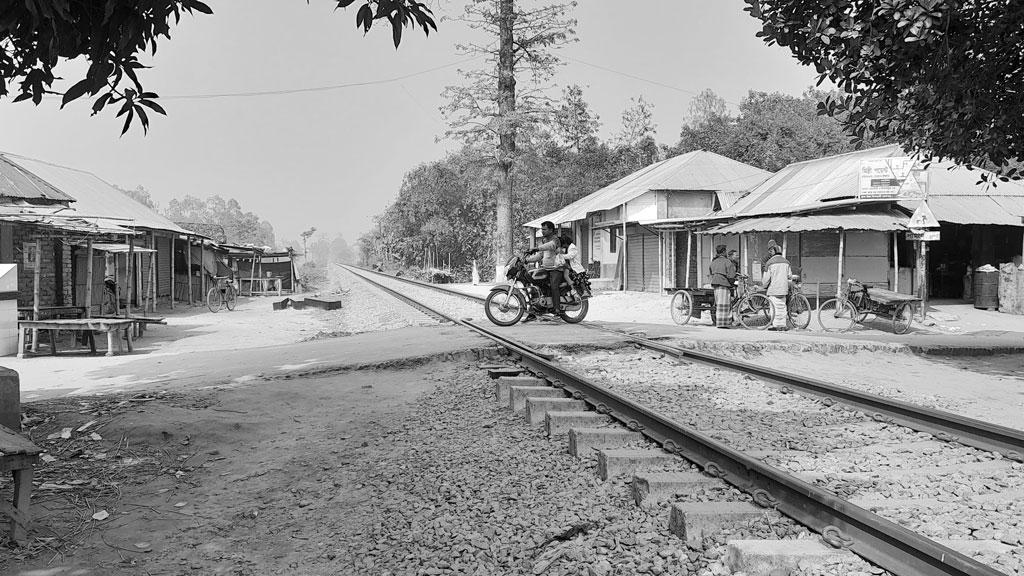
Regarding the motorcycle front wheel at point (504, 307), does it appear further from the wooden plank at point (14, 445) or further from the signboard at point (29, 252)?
the signboard at point (29, 252)

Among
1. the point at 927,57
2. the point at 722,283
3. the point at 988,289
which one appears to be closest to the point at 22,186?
the point at 722,283

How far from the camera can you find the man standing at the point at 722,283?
1413 cm

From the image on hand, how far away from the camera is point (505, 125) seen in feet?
101

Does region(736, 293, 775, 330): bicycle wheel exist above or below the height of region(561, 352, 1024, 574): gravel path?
above

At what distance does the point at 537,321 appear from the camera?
13.7m

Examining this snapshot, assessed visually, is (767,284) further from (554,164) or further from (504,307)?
(554,164)

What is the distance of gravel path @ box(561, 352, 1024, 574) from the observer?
3549 millimetres

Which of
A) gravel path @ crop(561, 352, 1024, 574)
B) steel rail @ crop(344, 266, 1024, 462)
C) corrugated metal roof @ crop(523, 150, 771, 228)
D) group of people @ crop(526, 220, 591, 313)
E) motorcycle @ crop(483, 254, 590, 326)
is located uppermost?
corrugated metal roof @ crop(523, 150, 771, 228)

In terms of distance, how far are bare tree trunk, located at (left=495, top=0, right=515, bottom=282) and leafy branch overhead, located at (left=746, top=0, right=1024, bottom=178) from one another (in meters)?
22.6

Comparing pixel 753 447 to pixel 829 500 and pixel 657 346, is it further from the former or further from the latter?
pixel 657 346

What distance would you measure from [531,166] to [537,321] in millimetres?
Result: 20167

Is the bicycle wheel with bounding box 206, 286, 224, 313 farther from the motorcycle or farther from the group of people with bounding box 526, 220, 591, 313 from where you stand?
the group of people with bounding box 526, 220, 591, 313

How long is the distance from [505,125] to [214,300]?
536 inches

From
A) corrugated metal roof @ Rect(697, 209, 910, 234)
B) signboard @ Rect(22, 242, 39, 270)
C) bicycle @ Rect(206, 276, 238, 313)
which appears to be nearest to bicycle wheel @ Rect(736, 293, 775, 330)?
corrugated metal roof @ Rect(697, 209, 910, 234)
